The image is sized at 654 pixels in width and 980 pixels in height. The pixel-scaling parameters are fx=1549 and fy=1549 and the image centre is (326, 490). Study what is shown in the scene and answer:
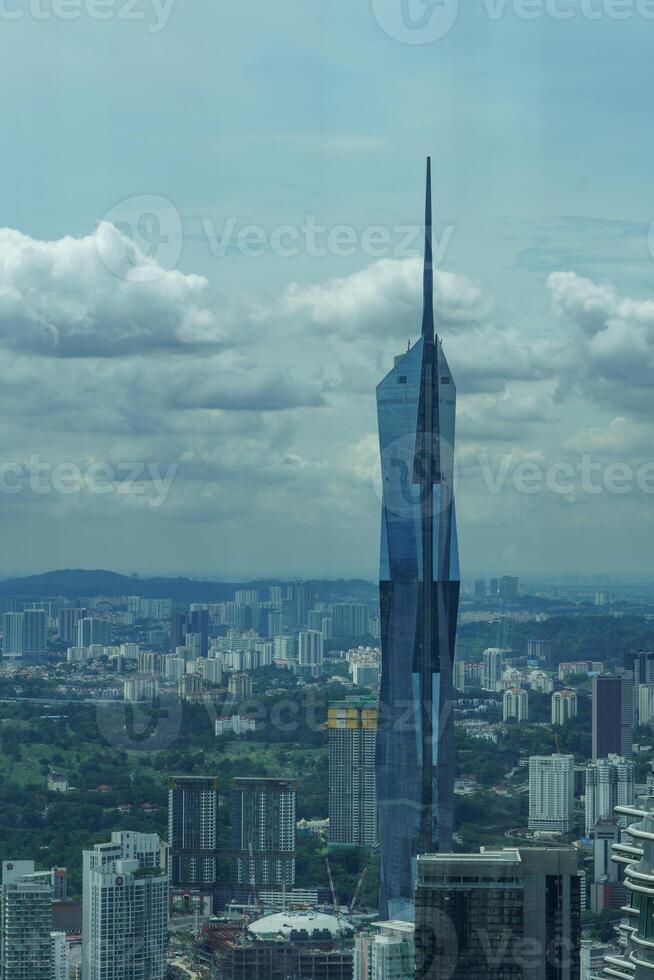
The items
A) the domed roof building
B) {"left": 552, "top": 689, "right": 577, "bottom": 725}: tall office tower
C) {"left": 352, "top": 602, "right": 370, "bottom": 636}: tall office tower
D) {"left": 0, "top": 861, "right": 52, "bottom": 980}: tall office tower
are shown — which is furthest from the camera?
{"left": 552, "top": 689, "right": 577, "bottom": 725}: tall office tower

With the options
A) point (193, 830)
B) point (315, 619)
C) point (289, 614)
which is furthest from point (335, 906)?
point (289, 614)

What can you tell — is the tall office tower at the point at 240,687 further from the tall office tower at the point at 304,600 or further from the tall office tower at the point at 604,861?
the tall office tower at the point at 604,861

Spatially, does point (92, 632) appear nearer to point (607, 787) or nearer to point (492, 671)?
point (492, 671)

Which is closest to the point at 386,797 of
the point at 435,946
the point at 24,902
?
the point at 24,902

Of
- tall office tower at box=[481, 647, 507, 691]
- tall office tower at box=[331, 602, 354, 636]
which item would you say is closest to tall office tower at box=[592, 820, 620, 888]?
tall office tower at box=[481, 647, 507, 691]

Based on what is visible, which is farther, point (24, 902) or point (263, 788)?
point (263, 788)

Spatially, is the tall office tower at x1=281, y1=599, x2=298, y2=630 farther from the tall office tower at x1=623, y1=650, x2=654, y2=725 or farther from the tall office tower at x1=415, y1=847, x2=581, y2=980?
the tall office tower at x1=415, y1=847, x2=581, y2=980

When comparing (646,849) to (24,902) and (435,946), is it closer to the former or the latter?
(435,946)
